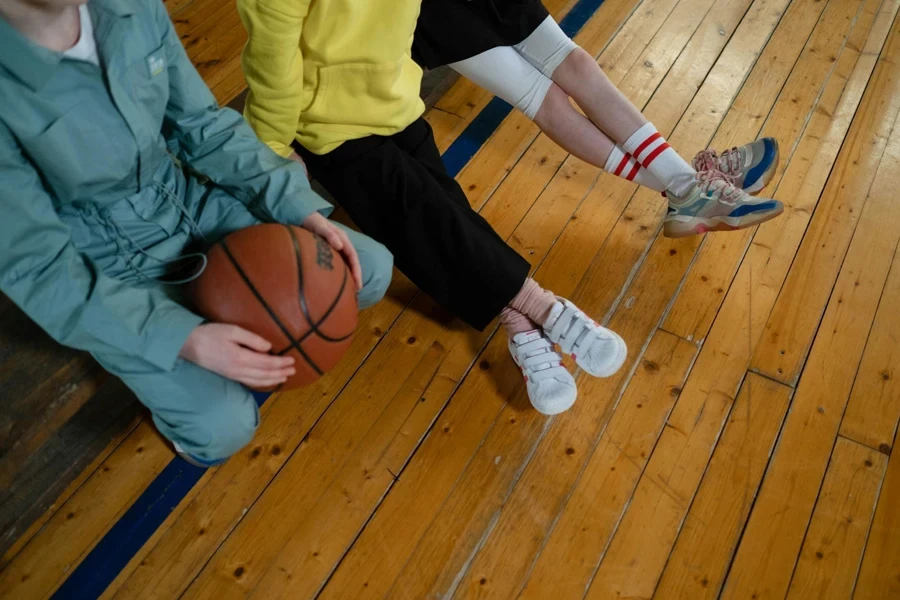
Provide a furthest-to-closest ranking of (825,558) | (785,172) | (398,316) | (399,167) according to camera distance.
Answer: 1. (785,172)
2. (398,316)
3. (399,167)
4. (825,558)

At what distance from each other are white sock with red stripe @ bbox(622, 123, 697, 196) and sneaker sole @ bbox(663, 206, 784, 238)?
0.08m

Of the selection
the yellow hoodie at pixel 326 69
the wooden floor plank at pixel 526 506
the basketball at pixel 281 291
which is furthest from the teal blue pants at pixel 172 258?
the wooden floor plank at pixel 526 506

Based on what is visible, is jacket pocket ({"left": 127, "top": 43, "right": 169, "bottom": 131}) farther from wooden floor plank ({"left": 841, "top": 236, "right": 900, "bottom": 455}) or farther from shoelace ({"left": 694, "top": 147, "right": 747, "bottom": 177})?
wooden floor plank ({"left": 841, "top": 236, "right": 900, "bottom": 455})

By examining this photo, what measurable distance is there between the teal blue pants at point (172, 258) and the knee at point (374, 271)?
0.82 feet

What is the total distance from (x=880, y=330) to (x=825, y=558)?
67cm

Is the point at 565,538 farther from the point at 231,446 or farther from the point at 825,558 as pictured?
the point at 231,446

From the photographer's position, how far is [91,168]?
3.89 feet

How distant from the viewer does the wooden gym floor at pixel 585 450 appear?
1441 mm

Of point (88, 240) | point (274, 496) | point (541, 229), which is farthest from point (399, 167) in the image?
point (274, 496)

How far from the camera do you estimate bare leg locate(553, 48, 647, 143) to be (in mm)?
1874

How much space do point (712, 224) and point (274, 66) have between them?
3.75 ft

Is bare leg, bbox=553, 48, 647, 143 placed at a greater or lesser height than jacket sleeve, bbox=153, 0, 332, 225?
lesser

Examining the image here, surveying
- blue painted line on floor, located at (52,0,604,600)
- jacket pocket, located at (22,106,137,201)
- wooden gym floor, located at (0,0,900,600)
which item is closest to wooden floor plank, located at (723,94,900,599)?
wooden gym floor, located at (0,0,900,600)

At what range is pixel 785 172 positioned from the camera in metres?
2.17
